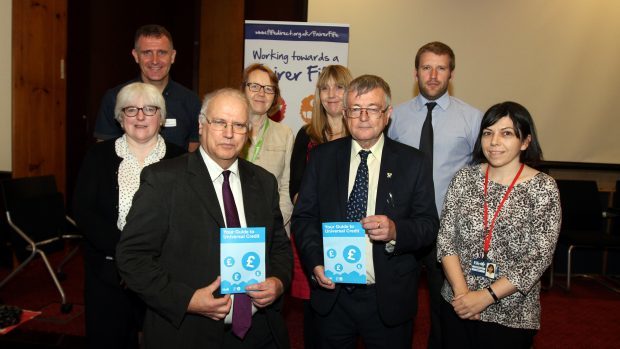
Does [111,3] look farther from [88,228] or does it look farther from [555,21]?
[555,21]

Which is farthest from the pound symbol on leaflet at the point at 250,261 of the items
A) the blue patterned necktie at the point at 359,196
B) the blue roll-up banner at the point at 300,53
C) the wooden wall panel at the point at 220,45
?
the wooden wall panel at the point at 220,45

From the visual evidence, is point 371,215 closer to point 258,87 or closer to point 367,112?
point 367,112

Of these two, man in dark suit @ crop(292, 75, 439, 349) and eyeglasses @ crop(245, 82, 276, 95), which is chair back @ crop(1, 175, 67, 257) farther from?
man in dark suit @ crop(292, 75, 439, 349)

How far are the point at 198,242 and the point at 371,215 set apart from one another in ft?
2.41

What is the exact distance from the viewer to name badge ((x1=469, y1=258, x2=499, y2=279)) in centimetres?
208

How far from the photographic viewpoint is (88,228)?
2.22 m

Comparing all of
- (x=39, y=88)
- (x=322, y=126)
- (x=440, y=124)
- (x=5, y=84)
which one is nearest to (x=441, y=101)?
(x=440, y=124)

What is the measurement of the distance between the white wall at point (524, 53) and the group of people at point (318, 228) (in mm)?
3793

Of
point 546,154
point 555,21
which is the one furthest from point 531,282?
point 555,21

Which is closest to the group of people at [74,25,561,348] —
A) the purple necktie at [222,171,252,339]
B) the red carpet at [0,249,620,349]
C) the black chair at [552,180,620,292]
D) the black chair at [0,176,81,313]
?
the purple necktie at [222,171,252,339]

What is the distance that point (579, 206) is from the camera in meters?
5.40

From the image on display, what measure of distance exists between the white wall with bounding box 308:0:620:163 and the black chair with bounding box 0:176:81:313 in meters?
3.61

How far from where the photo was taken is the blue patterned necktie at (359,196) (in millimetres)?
2152

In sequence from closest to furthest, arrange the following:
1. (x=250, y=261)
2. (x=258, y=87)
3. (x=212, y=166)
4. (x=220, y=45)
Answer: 1. (x=250, y=261)
2. (x=212, y=166)
3. (x=258, y=87)
4. (x=220, y=45)
